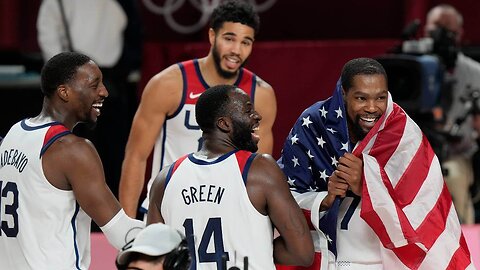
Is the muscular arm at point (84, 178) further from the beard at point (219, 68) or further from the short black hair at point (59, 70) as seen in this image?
the beard at point (219, 68)

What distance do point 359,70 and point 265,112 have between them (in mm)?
1015

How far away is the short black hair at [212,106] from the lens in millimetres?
4051

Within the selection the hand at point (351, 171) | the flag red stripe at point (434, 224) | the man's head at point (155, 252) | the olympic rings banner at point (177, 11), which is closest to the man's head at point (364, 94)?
the hand at point (351, 171)

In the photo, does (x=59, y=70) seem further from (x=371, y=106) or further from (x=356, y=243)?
(x=356, y=243)

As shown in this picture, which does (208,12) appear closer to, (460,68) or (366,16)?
(366,16)

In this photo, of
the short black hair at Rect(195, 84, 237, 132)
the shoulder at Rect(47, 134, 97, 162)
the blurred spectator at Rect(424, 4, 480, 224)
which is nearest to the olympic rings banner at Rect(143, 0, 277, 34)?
the blurred spectator at Rect(424, 4, 480, 224)

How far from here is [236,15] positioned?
540cm

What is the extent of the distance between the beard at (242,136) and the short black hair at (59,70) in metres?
0.66

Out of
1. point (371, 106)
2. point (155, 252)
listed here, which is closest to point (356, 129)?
point (371, 106)

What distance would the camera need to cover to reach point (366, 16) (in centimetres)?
988

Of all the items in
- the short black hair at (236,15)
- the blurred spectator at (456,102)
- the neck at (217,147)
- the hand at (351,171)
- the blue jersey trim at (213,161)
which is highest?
the short black hair at (236,15)

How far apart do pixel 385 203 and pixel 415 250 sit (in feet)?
0.84

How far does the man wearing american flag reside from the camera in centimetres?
431

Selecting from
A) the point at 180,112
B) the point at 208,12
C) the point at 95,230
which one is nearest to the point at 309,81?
the point at 208,12
